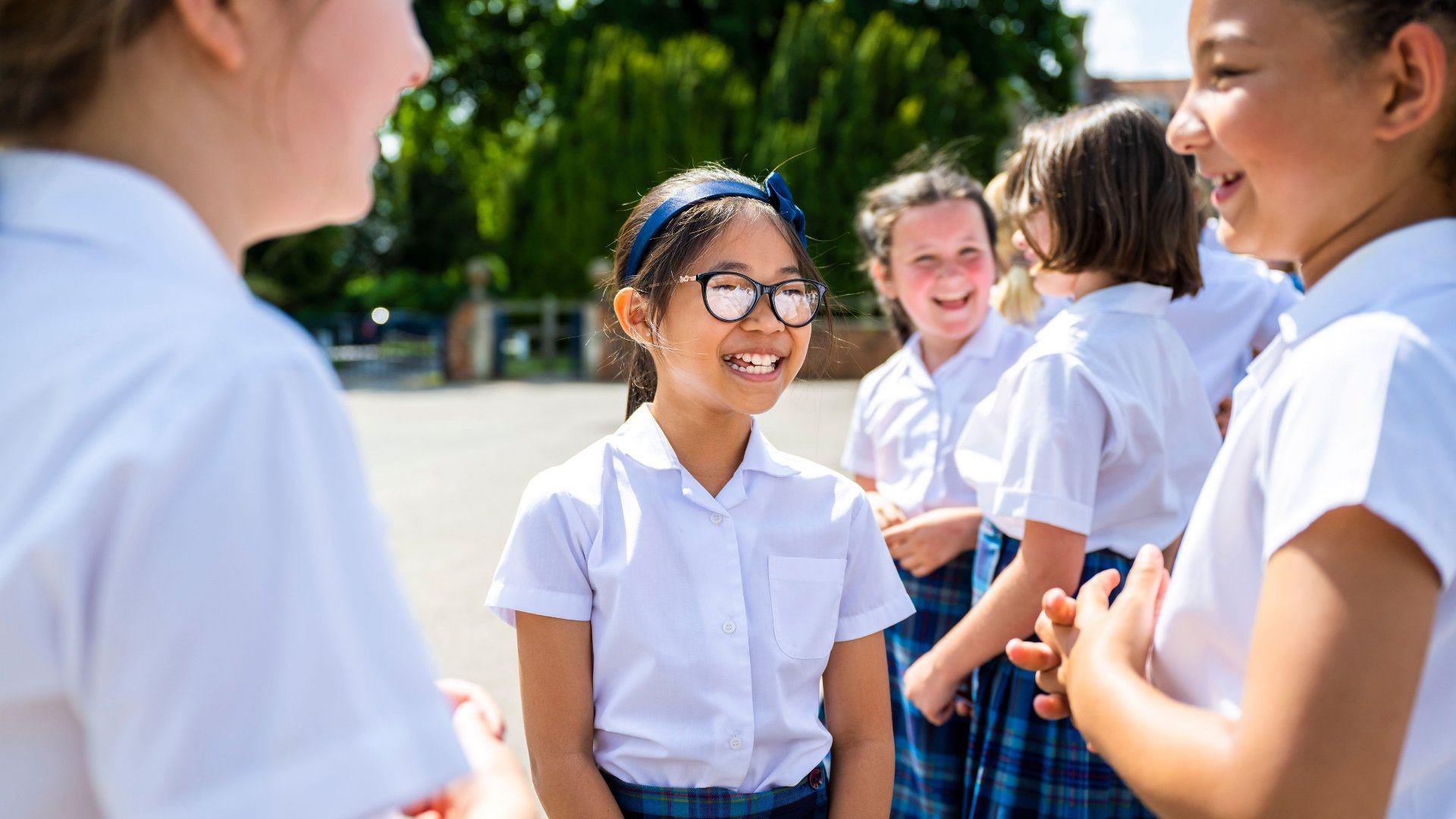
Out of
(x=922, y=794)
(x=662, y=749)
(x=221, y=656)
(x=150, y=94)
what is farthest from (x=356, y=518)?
(x=922, y=794)

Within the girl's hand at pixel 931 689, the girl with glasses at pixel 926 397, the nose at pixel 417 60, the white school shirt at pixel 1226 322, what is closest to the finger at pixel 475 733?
the nose at pixel 417 60

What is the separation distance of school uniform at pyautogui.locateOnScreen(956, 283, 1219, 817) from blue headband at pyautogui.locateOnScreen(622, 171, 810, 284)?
22.8 inches

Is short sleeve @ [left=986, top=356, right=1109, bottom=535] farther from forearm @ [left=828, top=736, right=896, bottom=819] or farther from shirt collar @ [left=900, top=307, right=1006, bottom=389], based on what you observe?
shirt collar @ [left=900, top=307, right=1006, bottom=389]

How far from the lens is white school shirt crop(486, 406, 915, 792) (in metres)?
1.72

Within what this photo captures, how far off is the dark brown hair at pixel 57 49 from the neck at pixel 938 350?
2591 mm

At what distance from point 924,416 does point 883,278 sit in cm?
53

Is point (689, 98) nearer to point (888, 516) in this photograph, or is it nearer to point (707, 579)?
point (888, 516)

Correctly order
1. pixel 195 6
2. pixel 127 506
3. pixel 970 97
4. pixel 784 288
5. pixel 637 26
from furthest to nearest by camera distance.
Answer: pixel 637 26, pixel 970 97, pixel 784 288, pixel 195 6, pixel 127 506

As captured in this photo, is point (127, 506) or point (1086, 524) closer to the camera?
point (127, 506)

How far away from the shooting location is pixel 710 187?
6.52 feet

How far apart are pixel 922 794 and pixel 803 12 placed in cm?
2465

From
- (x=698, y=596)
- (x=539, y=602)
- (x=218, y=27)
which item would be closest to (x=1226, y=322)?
(x=698, y=596)

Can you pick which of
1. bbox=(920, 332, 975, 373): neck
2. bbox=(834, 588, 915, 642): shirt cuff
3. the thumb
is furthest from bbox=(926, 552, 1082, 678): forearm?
bbox=(920, 332, 975, 373): neck

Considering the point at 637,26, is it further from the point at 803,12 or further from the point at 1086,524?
the point at 1086,524
